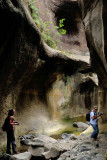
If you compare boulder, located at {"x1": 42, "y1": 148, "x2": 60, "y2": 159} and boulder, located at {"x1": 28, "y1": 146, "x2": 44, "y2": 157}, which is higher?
boulder, located at {"x1": 42, "y1": 148, "x2": 60, "y2": 159}

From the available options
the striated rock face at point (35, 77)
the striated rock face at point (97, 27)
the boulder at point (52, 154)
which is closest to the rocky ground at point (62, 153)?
the boulder at point (52, 154)

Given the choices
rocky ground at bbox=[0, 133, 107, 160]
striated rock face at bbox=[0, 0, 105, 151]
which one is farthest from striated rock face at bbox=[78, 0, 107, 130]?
rocky ground at bbox=[0, 133, 107, 160]

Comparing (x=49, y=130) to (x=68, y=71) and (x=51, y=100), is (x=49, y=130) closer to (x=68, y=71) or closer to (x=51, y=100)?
(x=51, y=100)

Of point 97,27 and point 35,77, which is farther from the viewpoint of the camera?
point 35,77

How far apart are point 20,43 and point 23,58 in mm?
575

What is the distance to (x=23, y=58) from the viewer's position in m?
5.25

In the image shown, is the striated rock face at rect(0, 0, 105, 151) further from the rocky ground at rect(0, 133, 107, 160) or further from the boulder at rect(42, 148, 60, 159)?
the boulder at rect(42, 148, 60, 159)

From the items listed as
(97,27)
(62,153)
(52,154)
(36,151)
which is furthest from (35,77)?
(97,27)

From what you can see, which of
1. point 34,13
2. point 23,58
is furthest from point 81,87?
point 23,58

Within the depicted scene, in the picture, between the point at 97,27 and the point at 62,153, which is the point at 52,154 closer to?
the point at 62,153

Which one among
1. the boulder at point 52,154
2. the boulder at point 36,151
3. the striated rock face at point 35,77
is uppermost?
the striated rock face at point 35,77

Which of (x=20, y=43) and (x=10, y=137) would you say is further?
(x=20, y=43)

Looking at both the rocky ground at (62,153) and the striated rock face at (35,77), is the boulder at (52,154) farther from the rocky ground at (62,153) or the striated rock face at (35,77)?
the striated rock face at (35,77)

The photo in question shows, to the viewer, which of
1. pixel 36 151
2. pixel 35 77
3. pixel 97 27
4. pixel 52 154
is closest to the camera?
pixel 97 27
